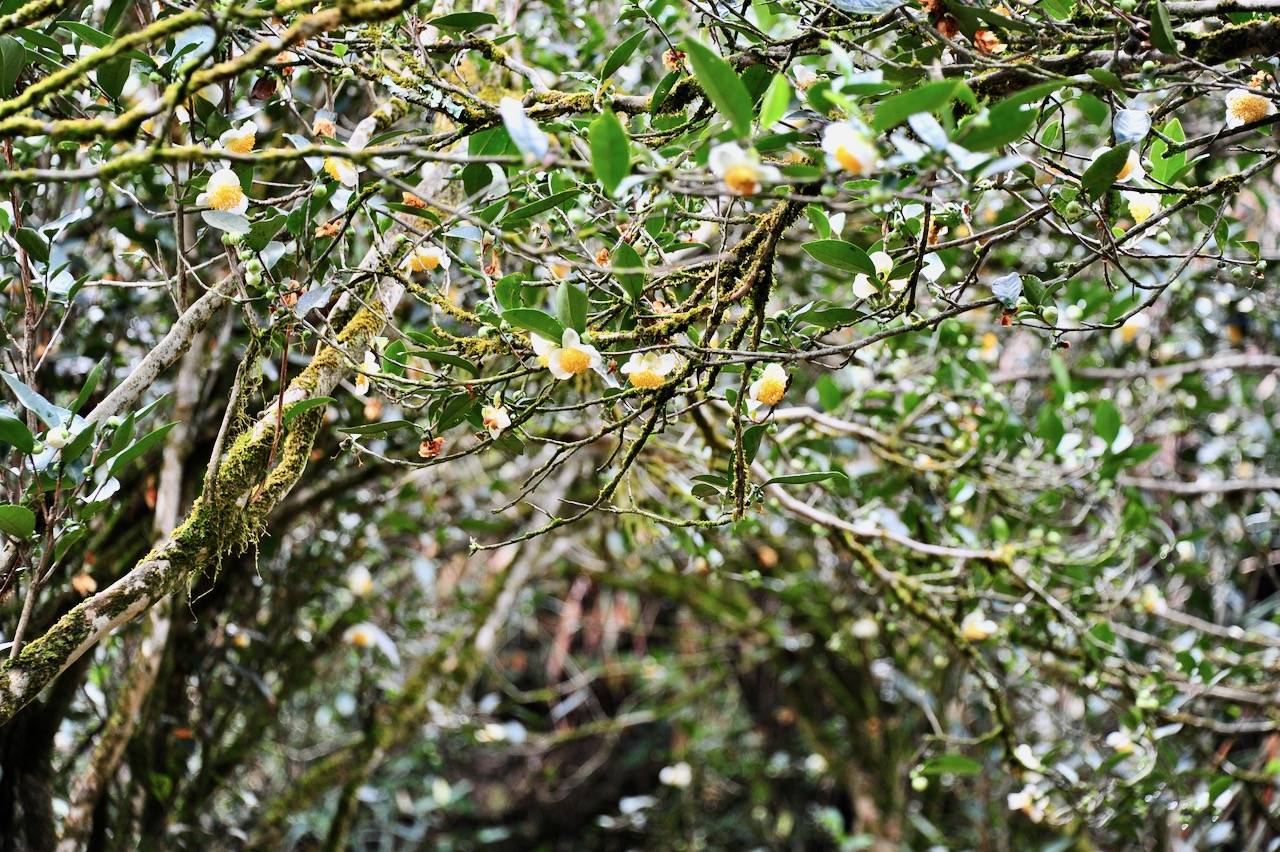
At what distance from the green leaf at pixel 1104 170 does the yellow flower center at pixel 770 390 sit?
11.9 inches

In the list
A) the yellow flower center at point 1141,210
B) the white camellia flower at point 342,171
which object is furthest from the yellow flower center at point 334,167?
the yellow flower center at point 1141,210

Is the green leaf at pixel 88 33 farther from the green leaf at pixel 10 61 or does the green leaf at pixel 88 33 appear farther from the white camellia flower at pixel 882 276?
the white camellia flower at pixel 882 276

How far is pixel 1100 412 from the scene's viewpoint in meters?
1.59

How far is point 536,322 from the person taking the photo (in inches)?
32.8

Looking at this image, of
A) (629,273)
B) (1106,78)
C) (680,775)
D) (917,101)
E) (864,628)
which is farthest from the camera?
(680,775)

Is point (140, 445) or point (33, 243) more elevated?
point (33, 243)

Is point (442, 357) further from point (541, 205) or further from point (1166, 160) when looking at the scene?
point (1166, 160)

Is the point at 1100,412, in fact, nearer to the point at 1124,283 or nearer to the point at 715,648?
the point at 1124,283

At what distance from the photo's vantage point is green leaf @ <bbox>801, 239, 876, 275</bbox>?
90 cm

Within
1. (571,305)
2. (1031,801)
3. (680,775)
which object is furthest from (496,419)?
(680,775)

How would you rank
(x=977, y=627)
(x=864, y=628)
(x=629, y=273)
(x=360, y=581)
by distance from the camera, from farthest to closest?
1. (x=864, y=628)
2. (x=360, y=581)
3. (x=977, y=627)
4. (x=629, y=273)

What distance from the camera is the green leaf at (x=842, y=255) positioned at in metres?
0.90

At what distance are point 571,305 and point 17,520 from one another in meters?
0.52

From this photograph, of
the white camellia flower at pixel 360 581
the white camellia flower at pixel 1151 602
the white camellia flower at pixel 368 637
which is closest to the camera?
the white camellia flower at pixel 1151 602
